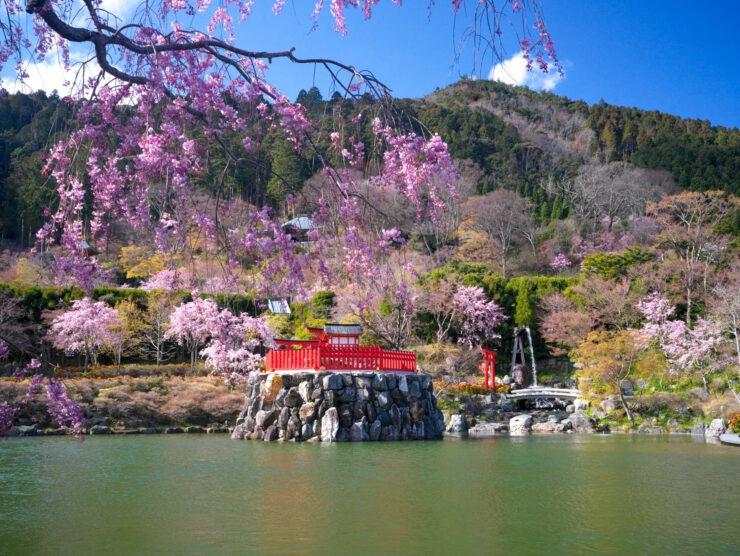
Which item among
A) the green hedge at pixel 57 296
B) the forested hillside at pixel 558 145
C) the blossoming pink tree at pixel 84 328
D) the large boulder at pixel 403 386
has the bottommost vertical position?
the large boulder at pixel 403 386

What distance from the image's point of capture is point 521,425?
53.4 feet

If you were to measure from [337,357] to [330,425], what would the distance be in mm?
1485

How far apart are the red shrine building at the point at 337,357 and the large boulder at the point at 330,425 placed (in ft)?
3.18

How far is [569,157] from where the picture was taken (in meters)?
43.3

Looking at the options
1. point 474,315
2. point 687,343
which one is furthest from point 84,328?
point 687,343

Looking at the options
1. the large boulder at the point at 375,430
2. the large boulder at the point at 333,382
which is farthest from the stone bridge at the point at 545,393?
the large boulder at the point at 333,382

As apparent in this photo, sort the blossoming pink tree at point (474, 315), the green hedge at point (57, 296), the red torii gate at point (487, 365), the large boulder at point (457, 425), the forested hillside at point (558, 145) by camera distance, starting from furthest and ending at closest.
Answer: the forested hillside at point (558, 145) → the blossoming pink tree at point (474, 315) → the green hedge at point (57, 296) → the red torii gate at point (487, 365) → the large boulder at point (457, 425)

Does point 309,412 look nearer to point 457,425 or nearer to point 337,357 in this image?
point 337,357

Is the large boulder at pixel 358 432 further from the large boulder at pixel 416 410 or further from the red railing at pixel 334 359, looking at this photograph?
the large boulder at pixel 416 410

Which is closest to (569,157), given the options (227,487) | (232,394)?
(232,394)

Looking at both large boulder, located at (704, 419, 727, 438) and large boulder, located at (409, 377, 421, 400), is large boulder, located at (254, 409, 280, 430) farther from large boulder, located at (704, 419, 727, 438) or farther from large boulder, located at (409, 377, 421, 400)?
large boulder, located at (704, 419, 727, 438)

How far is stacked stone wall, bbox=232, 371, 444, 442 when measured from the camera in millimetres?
13148

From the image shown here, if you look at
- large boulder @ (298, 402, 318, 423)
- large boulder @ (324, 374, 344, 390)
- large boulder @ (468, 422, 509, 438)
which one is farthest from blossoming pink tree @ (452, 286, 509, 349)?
large boulder @ (298, 402, 318, 423)

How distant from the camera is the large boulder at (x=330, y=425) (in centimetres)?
1291
